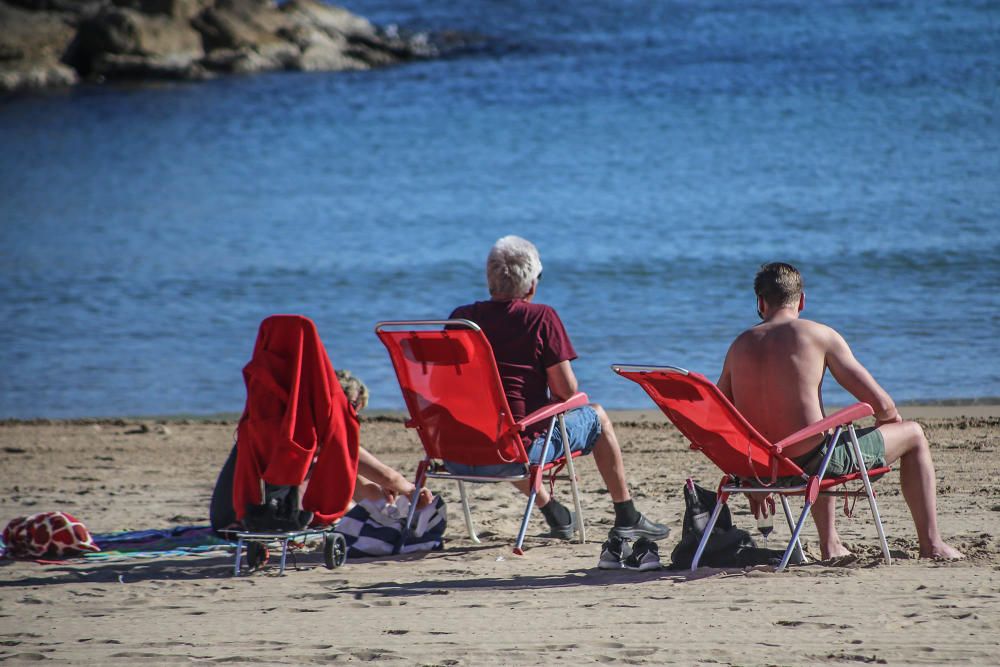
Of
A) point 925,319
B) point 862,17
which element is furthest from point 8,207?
point 862,17

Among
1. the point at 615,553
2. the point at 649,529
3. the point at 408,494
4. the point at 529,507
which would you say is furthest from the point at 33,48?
the point at 615,553

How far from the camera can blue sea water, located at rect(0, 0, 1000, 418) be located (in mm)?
11852

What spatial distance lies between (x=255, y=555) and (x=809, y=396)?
220 centimetres

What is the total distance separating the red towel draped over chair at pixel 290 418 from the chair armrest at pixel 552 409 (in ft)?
2.32

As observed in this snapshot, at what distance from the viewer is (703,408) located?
4695 mm

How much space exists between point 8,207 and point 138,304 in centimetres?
1054

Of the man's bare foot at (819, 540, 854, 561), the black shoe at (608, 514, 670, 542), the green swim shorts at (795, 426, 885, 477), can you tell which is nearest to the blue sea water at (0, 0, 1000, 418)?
the black shoe at (608, 514, 670, 542)

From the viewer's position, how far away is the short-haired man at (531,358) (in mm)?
5434

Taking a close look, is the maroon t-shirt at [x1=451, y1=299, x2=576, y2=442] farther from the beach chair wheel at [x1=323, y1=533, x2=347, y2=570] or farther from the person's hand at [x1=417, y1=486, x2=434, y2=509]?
the beach chair wheel at [x1=323, y1=533, x2=347, y2=570]

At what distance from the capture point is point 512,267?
18.0 feet

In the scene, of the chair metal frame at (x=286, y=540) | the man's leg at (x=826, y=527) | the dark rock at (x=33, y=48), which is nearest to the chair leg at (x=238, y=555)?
the chair metal frame at (x=286, y=540)

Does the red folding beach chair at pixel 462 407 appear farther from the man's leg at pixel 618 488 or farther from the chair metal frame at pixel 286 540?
the chair metal frame at pixel 286 540

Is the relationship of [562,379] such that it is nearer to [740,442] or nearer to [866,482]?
[740,442]

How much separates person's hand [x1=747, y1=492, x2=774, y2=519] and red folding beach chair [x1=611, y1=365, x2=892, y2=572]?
0.60ft
